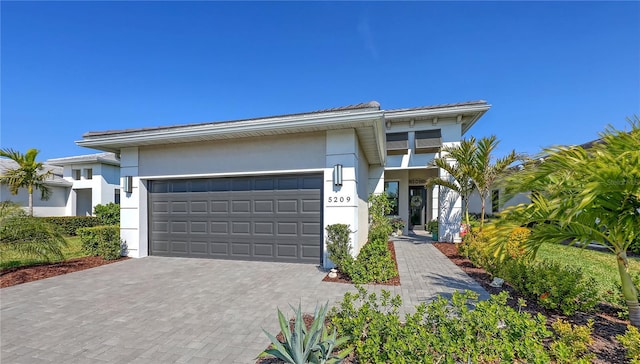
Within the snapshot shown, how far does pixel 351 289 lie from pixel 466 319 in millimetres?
2861

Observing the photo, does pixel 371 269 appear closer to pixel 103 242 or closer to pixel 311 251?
pixel 311 251

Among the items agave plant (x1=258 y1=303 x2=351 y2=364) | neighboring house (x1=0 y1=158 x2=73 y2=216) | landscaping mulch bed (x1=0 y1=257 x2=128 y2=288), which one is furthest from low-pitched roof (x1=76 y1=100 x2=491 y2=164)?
neighboring house (x1=0 y1=158 x2=73 y2=216)

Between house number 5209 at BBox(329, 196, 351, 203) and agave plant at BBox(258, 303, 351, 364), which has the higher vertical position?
house number 5209 at BBox(329, 196, 351, 203)

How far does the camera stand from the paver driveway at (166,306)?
10.3 feet

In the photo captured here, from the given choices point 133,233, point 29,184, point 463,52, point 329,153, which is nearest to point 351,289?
point 329,153

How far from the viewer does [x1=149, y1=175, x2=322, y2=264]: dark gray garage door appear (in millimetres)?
7176

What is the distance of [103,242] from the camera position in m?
7.81

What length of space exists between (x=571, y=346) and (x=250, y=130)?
664 cm

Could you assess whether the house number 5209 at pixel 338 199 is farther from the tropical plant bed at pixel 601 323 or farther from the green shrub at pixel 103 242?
the green shrub at pixel 103 242

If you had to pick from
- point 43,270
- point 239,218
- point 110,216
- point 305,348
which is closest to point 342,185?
point 239,218

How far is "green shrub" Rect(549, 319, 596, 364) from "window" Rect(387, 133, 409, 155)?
10.6 m

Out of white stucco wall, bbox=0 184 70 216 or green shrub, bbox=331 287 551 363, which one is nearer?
green shrub, bbox=331 287 551 363

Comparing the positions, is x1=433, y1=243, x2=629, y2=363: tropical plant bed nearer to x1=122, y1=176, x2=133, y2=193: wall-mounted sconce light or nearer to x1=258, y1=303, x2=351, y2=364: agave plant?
x1=258, y1=303, x2=351, y2=364: agave plant

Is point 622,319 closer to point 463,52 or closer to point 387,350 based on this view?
point 387,350
